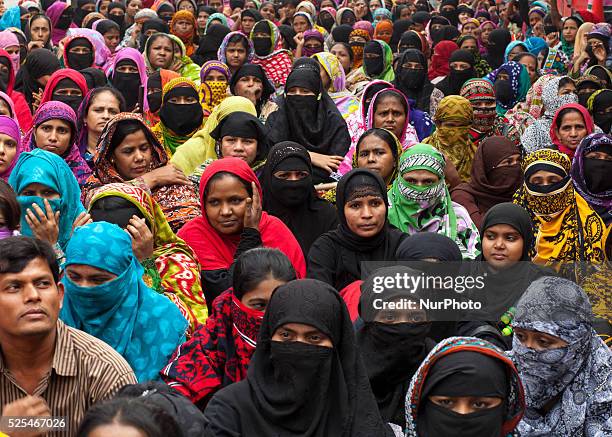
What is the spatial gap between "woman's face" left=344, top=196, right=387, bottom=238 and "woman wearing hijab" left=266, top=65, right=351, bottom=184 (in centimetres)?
197

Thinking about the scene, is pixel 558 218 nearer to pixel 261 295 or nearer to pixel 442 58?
pixel 261 295

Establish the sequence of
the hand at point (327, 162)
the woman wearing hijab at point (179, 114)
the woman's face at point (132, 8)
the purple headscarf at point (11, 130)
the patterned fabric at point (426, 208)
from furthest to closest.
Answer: the woman's face at point (132, 8) → the woman wearing hijab at point (179, 114) → the hand at point (327, 162) → the purple headscarf at point (11, 130) → the patterned fabric at point (426, 208)

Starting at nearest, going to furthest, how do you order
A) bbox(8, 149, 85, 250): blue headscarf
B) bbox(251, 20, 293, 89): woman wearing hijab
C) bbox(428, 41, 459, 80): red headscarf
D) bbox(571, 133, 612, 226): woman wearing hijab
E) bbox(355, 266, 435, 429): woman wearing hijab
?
bbox(355, 266, 435, 429): woman wearing hijab < bbox(8, 149, 85, 250): blue headscarf < bbox(571, 133, 612, 226): woman wearing hijab < bbox(251, 20, 293, 89): woman wearing hijab < bbox(428, 41, 459, 80): red headscarf

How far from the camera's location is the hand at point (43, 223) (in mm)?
4445

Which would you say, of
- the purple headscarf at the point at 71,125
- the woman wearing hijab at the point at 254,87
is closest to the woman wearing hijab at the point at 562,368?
the purple headscarf at the point at 71,125

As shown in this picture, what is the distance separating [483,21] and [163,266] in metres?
10.9

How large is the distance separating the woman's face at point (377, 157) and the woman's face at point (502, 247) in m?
1.18

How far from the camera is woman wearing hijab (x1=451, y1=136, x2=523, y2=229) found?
624 centimetres

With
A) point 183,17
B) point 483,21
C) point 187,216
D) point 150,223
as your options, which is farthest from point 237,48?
point 483,21

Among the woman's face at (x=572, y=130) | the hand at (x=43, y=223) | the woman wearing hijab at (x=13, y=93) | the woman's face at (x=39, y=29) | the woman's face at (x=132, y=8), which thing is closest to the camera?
the hand at (x=43, y=223)

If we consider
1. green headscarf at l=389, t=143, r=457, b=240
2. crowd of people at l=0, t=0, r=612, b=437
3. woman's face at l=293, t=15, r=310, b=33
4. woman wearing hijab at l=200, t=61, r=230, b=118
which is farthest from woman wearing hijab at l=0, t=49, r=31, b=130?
woman's face at l=293, t=15, r=310, b=33

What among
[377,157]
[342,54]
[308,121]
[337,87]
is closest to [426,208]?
[377,157]

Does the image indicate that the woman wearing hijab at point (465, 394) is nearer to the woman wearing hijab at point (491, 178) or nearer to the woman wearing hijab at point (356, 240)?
the woman wearing hijab at point (356, 240)

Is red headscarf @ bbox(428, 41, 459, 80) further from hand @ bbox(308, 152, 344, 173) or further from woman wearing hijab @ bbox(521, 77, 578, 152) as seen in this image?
hand @ bbox(308, 152, 344, 173)
